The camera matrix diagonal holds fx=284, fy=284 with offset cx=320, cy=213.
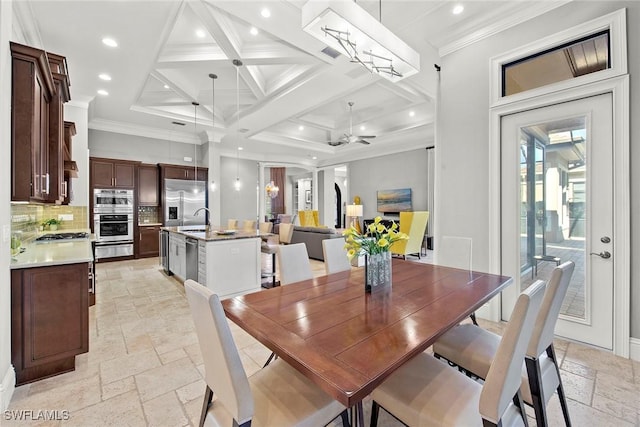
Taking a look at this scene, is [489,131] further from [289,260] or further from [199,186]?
[199,186]

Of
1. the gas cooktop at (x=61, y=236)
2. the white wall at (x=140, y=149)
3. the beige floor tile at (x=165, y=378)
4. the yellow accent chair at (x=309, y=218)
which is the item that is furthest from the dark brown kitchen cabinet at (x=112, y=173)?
the beige floor tile at (x=165, y=378)

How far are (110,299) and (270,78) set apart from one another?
13.9 ft

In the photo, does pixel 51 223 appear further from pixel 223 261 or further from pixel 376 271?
pixel 376 271

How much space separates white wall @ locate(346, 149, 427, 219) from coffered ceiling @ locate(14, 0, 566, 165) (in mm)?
962

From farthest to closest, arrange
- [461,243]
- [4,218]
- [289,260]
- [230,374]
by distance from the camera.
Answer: [461,243], [289,260], [4,218], [230,374]

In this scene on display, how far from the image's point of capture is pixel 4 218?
1854 millimetres

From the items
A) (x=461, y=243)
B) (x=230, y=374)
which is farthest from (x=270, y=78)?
(x=230, y=374)

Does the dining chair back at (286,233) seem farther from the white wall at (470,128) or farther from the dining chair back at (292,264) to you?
the dining chair back at (292,264)

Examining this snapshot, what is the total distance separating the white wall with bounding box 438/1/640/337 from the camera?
2826 millimetres

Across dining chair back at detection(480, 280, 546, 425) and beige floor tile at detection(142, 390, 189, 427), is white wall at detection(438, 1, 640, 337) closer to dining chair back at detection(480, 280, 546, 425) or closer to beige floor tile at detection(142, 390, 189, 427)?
dining chair back at detection(480, 280, 546, 425)

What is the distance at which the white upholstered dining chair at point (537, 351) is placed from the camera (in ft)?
4.39

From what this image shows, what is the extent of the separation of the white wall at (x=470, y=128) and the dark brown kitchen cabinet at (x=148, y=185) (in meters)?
6.50

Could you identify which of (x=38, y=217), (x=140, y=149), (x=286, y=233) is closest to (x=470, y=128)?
(x=286, y=233)

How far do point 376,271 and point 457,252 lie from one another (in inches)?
54.4
